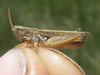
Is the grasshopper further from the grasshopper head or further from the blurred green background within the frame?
the blurred green background

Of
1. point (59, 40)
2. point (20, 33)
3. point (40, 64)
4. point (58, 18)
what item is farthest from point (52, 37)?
point (58, 18)

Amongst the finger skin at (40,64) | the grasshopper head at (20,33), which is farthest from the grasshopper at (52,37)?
the finger skin at (40,64)

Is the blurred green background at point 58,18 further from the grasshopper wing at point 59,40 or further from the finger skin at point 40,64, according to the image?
the finger skin at point 40,64

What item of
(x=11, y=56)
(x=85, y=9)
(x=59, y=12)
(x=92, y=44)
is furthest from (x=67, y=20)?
(x=11, y=56)

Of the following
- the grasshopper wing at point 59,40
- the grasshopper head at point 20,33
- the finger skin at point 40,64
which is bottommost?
the finger skin at point 40,64

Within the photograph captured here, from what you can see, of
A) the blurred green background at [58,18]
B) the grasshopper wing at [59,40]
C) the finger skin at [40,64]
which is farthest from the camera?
the blurred green background at [58,18]

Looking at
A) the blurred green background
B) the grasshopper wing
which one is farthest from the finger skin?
the blurred green background
